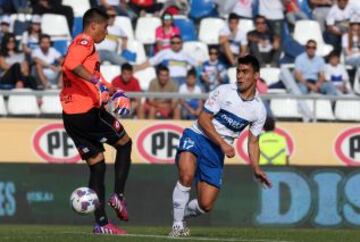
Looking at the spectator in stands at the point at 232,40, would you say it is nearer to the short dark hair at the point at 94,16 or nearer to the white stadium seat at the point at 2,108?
the white stadium seat at the point at 2,108

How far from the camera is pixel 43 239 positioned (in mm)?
12242

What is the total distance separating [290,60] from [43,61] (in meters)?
4.75

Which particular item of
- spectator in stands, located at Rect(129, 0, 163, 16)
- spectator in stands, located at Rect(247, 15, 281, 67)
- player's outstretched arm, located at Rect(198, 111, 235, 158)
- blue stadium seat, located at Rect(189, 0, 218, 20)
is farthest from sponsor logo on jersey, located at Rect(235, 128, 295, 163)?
player's outstretched arm, located at Rect(198, 111, 235, 158)

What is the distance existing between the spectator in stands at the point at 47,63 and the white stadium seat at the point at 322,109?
4487mm

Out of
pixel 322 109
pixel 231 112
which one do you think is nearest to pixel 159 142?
pixel 322 109

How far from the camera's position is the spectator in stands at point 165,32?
2312cm

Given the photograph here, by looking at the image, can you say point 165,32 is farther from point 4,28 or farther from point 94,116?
point 94,116

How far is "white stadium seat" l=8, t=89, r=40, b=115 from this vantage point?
64.4 ft

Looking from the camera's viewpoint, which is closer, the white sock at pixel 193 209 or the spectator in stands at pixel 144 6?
the white sock at pixel 193 209

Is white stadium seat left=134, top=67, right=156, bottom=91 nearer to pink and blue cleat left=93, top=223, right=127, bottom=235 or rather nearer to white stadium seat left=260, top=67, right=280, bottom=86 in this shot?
white stadium seat left=260, top=67, right=280, bottom=86

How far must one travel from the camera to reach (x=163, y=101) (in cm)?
1997

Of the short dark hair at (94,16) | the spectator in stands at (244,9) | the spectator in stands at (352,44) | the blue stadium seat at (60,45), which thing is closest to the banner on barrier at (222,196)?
the blue stadium seat at (60,45)

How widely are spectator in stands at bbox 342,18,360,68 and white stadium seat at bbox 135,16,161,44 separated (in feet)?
12.1

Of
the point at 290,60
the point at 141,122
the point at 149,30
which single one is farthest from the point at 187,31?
the point at 141,122
